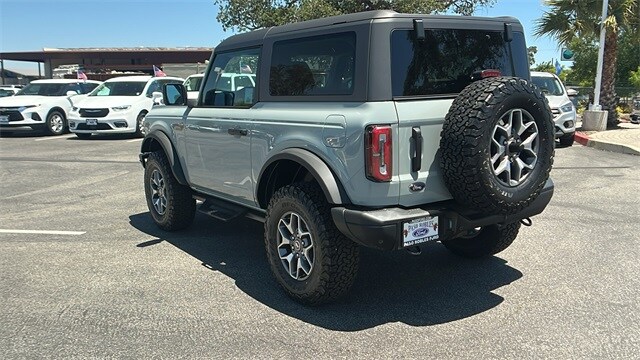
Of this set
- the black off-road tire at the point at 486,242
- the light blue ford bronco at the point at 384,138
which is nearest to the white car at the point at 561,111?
the black off-road tire at the point at 486,242

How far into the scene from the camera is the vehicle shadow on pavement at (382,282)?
3.76 metres

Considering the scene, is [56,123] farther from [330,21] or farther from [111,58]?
Result: [111,58]

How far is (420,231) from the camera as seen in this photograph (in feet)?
11.3

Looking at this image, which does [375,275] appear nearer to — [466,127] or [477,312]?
[477,312]

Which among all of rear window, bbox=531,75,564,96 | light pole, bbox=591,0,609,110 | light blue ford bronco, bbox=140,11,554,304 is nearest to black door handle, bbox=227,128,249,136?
light blue ford bronco, bbox=140,11,554,304

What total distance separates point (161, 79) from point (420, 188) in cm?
1411

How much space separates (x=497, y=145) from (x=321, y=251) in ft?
4.41

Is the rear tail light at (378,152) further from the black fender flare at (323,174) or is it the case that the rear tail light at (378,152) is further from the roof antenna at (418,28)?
the roof antenna at (418,28)

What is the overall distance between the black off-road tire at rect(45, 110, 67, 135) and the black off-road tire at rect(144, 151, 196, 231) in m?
12.0

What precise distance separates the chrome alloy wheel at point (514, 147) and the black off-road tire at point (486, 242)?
91 cm

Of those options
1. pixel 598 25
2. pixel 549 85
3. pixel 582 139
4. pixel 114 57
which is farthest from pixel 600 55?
pixel 114 57

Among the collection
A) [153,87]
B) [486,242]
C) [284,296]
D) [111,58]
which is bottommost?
[284,296]

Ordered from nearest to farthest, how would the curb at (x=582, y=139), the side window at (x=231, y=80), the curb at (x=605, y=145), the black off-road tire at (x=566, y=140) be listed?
the side window at (x=231, y=80)
the curb at (x=605, y=145)
the black off-road tire at (x=566, y=140)
the curb at (x=582, y=139)

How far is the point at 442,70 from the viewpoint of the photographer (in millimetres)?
3760
